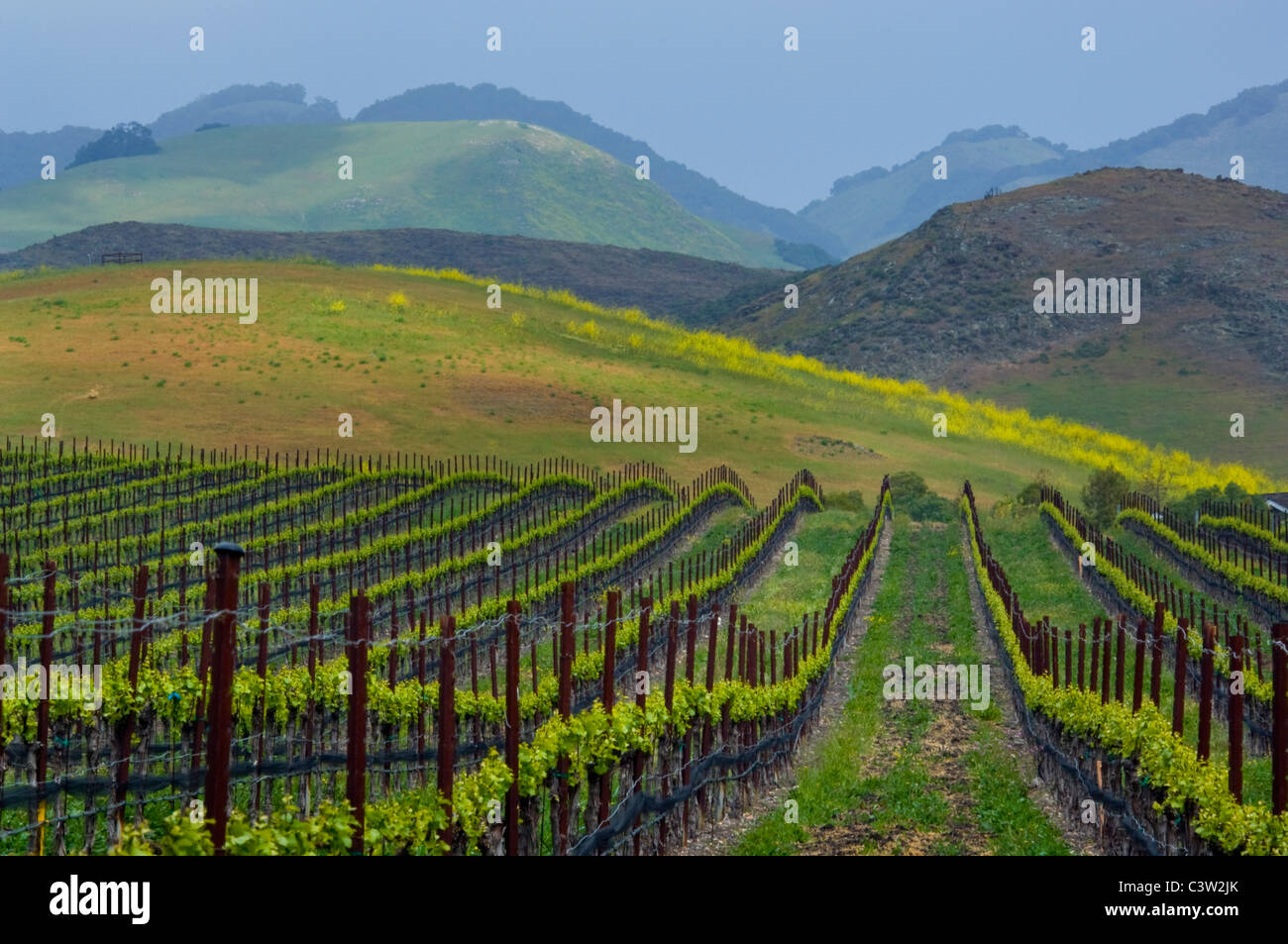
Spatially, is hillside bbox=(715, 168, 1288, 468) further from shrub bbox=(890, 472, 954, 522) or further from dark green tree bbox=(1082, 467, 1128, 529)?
shrub bbox=(890, 472, 954, 522)

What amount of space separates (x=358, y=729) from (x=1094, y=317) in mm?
Answer: 136120

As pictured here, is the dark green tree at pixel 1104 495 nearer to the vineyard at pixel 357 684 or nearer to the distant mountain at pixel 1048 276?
the vineyard at pixel 357 684

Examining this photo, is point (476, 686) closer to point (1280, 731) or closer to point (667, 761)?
point (667, 761)

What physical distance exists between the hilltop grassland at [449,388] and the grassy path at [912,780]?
1265 inches

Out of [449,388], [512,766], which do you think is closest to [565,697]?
[512,766]

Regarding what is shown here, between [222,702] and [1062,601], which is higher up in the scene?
[222,702]

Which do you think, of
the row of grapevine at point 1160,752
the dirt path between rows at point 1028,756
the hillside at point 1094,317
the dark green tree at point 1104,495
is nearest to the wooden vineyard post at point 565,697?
the row of grapevine at point 1160,752

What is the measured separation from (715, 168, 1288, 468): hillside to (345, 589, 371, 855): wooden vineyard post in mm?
97912

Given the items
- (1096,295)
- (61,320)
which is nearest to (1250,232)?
(1096,295)

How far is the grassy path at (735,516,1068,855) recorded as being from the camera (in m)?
15.9

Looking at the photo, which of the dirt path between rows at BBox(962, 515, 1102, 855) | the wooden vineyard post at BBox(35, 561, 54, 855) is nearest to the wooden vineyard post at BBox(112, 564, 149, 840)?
the wooden vineyard post at BBox(35, 561, 54, 855)

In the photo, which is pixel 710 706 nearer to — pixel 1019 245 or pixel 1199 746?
pixel 1199 746

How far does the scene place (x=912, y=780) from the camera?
62.1 feet

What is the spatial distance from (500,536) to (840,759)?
2221 cm
